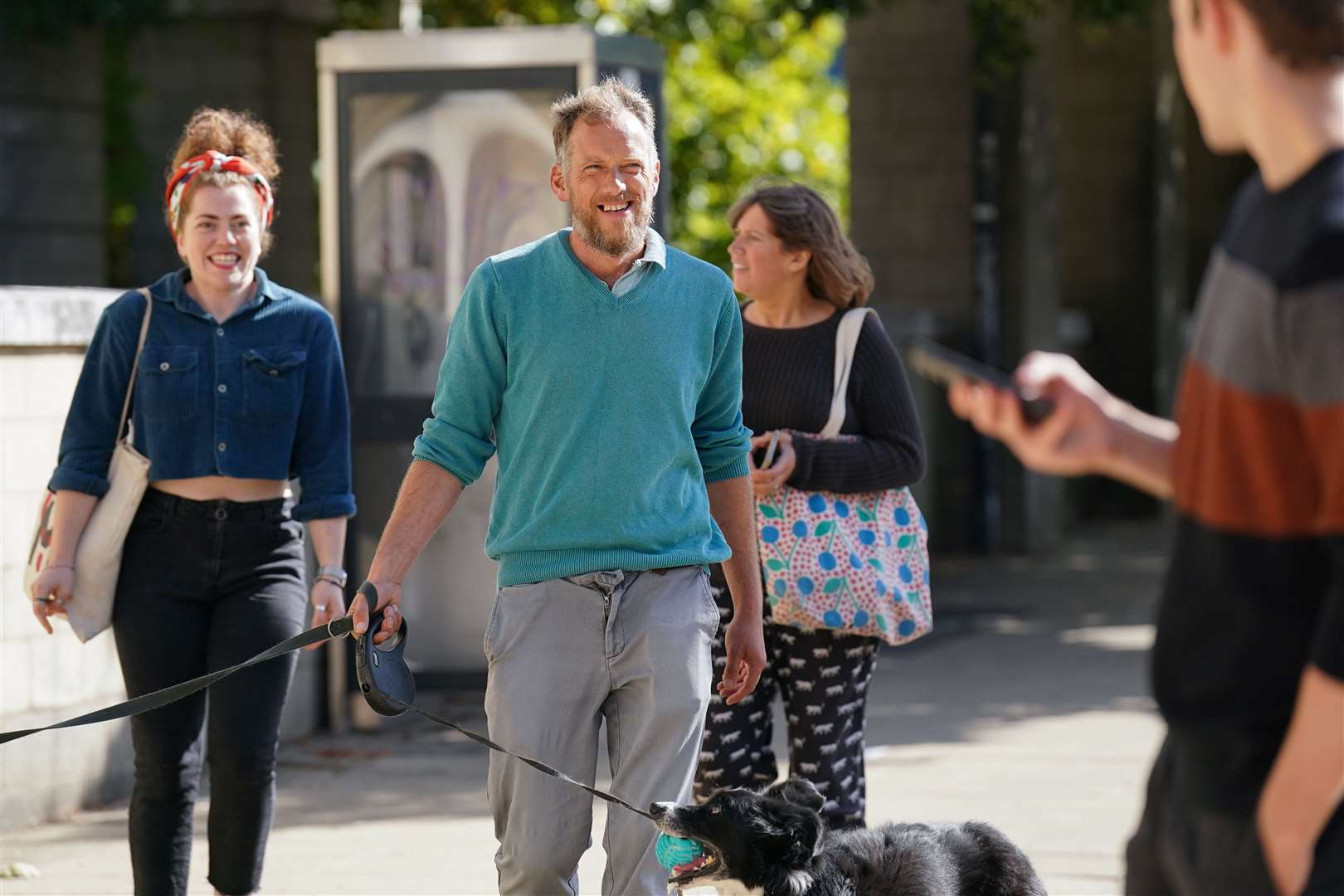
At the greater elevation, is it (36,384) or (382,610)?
(36,384)

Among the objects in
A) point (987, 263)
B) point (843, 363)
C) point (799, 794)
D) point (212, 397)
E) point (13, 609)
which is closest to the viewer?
point (799, 794)

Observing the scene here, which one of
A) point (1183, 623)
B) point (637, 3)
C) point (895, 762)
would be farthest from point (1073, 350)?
point (1183, 623)

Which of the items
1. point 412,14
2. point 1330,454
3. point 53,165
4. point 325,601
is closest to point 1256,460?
point 1330,454

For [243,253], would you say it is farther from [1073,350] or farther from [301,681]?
[1073,350]

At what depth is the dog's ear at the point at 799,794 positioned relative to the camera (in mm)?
4078

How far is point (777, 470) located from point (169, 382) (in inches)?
57.5

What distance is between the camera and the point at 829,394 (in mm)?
5023

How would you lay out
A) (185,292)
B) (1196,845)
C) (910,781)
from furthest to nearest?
(910,781) < (185,292) < (1196,845)

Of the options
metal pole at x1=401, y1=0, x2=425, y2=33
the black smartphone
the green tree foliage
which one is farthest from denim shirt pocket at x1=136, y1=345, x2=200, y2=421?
metal pole at x1=401, y1=0, x2=425, y2=33

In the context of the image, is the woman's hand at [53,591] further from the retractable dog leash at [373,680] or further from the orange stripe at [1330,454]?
the orange stripe at [1330,454]

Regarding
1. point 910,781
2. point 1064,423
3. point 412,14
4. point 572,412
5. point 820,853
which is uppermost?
point 412,14

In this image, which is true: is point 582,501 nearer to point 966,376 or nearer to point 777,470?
point 777,470

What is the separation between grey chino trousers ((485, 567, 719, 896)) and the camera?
154 inches

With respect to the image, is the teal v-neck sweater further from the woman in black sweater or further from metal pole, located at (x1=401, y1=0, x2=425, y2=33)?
metal pole, located at (x1=401, y1=0, x2=425, y2=33)
